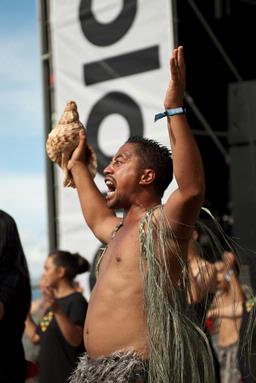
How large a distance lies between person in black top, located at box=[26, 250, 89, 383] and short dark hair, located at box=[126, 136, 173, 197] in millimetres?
1564

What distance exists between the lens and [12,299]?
10.3 feet

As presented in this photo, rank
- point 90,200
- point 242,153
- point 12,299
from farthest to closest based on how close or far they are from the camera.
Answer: point 242,153
point 12,299
point 90,200

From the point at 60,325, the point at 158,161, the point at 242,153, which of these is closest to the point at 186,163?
the point at 158,161

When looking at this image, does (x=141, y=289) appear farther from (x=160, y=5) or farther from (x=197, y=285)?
(x=160, y=5)

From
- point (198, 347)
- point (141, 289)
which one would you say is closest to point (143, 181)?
point (141, 289)

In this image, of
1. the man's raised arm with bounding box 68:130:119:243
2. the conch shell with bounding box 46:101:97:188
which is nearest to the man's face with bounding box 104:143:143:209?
the man's raised arm with bounding box 68:130:119:243

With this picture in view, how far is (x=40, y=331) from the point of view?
4359 mm

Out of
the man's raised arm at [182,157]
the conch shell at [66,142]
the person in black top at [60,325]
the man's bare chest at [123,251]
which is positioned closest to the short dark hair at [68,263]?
the person in black top at [60,325]

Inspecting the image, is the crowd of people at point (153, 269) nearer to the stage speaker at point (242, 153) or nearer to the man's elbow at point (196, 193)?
the man's elbow at point (196, 193)

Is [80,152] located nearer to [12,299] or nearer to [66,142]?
[66,142]

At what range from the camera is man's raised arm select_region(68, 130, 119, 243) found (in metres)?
2.83

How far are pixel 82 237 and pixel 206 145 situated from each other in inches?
57.0

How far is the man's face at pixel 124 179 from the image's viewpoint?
250cm

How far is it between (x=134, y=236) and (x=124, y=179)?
203mm
